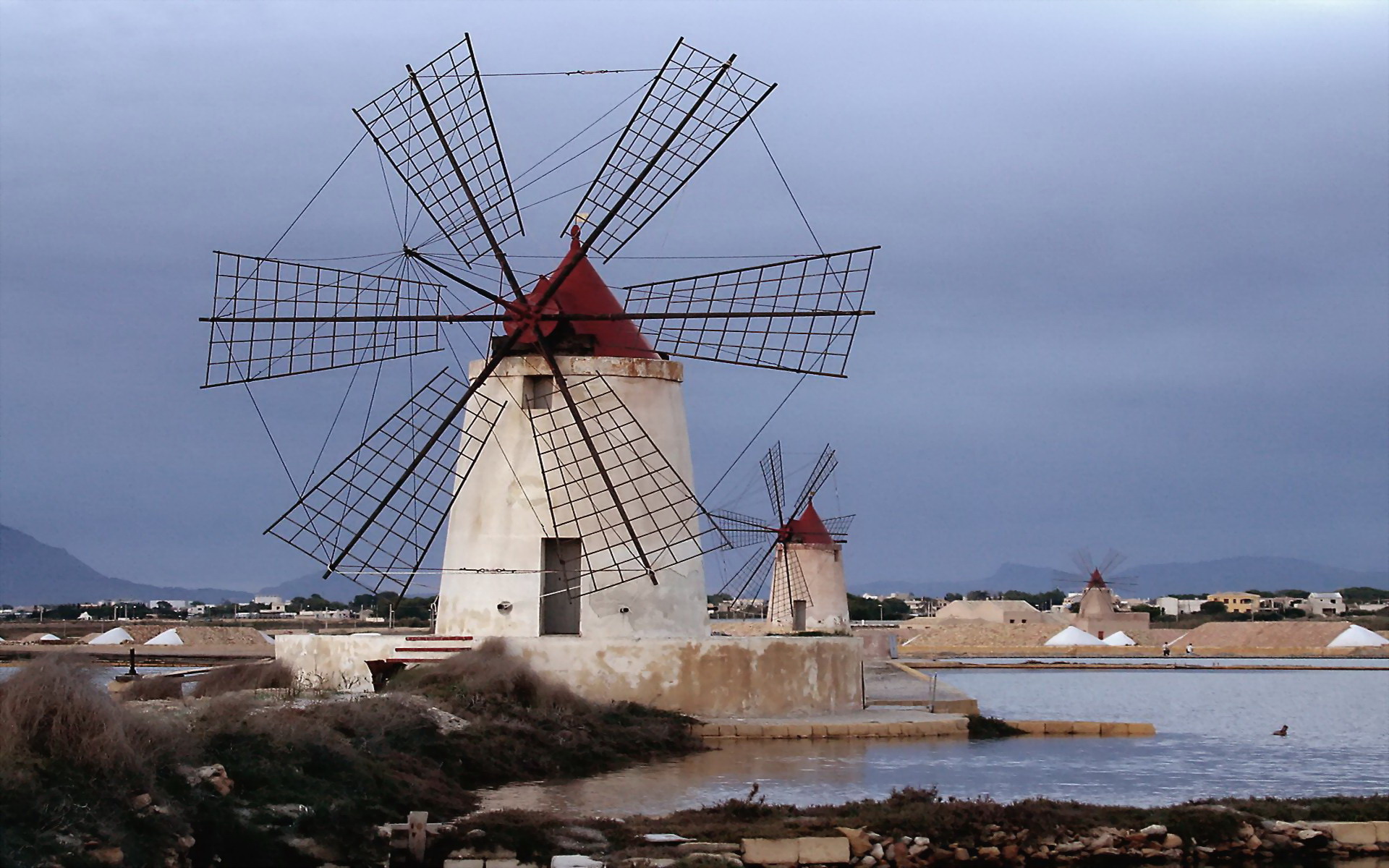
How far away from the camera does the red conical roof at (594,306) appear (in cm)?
1574

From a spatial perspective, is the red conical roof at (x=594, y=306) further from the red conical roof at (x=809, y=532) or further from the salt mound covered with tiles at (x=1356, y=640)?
the salt mound covered with tiles at (x=1356, y=640)

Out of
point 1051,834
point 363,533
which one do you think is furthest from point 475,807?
point 363,533

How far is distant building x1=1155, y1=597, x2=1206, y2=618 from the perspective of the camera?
9875 cm

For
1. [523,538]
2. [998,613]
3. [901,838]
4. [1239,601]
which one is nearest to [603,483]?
[523,538]

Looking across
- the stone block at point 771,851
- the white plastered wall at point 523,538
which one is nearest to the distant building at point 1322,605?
the white plastered wall at point 523,538

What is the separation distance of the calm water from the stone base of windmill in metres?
0.85

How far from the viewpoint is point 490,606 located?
606 inches

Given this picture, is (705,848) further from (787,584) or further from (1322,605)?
(1322,605)

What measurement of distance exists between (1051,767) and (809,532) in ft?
68.8

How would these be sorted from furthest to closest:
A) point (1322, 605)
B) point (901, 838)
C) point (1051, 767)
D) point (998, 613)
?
point (1322, 605) → point (998, 613) → point (1051, 767) → point (901, 838)

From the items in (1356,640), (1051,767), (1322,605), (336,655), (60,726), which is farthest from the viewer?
(1322,605)

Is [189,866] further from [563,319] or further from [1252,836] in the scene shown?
[563,319]

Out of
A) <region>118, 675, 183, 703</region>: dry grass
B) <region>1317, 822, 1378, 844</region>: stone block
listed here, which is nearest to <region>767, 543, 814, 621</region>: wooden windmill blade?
<region>118, 675, 183, 703</region>: dry grass

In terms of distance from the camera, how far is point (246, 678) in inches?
603
